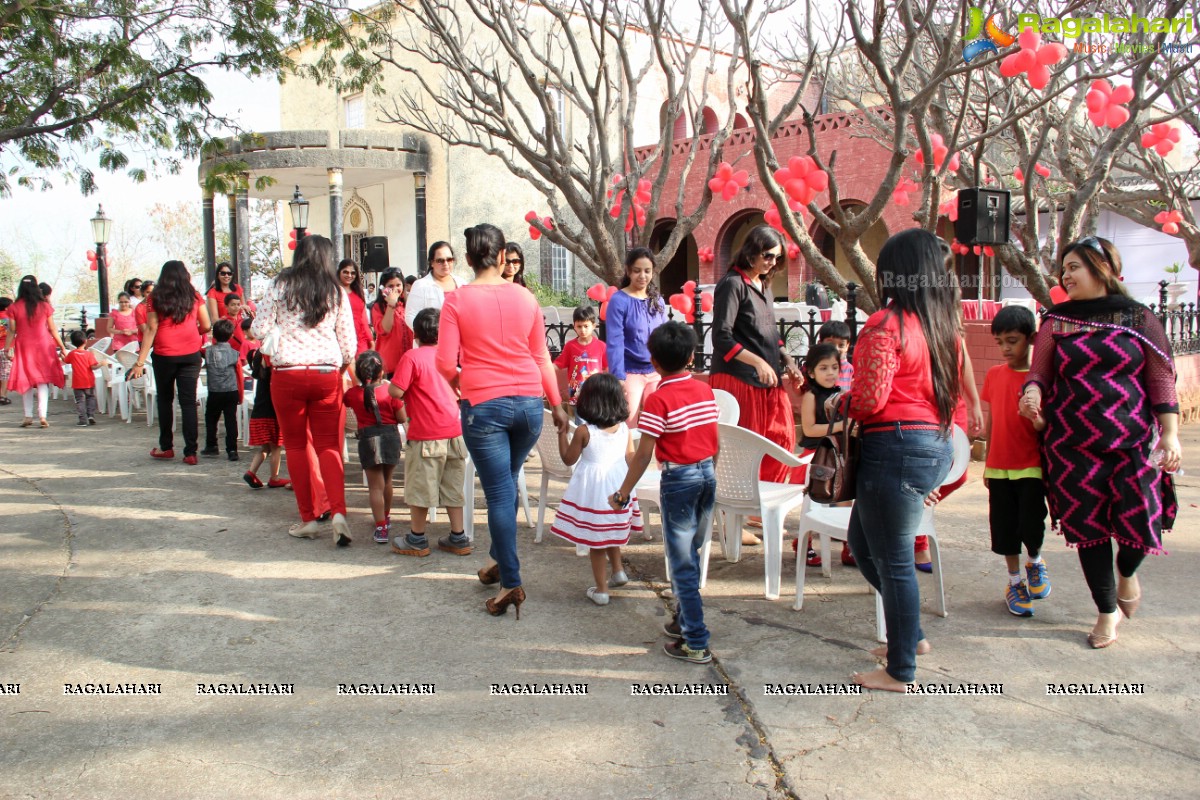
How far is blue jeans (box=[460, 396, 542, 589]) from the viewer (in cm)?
421

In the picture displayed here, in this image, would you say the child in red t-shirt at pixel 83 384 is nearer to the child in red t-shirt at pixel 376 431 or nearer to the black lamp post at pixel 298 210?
the child in red t-shirt at pixel 376 431

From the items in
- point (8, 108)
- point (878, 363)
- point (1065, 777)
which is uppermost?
point (8, 108)

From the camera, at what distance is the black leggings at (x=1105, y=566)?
12.7ft

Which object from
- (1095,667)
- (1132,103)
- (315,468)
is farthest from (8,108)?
(1132,103)

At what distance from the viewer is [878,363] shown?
3227 mm

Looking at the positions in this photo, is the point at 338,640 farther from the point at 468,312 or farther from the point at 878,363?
the point at 878,363

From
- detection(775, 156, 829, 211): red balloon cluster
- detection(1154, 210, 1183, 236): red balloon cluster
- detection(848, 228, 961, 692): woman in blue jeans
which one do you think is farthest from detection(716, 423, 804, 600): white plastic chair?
detection(1154, 210, 1183, 236): red balloon cluster

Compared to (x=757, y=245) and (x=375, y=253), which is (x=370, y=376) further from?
(x=375, y=253)

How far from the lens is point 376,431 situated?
18.4 feet

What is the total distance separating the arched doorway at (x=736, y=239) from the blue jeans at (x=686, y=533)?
18986 millimetres

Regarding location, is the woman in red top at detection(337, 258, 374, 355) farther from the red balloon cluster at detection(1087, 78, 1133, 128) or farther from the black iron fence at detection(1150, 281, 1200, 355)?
the black iron fence at detection(1150, 281, 1200, 355)

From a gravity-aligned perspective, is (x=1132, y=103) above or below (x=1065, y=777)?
above

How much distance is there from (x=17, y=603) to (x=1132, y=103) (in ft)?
29.2

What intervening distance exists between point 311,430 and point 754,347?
262cm
